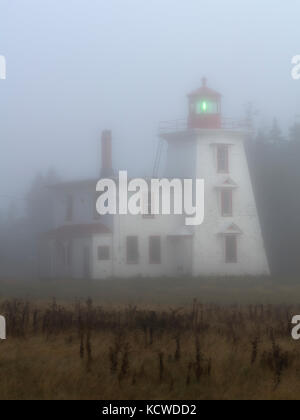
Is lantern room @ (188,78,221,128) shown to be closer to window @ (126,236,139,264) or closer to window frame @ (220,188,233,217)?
window frame @ (220,188,233,217)

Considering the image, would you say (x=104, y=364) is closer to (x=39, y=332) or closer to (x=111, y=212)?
(x=39, y=332)

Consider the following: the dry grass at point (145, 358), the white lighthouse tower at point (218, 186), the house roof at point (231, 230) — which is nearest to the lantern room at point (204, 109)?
the white lighthouse tower at point (218, 186)

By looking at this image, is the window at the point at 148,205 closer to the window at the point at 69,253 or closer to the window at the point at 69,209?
the window at the point at 69,253

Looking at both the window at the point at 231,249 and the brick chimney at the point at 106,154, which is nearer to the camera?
the window at the point at 231,249

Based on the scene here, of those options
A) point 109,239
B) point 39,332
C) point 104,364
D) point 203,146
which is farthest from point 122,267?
point 104,364

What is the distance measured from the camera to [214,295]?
31.0m

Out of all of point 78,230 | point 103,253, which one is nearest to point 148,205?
point 103,253

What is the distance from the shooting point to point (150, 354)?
1533 centimetres

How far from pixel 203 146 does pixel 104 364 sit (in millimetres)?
30911

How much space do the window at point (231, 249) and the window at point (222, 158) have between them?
3547 millimetres

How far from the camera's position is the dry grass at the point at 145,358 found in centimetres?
1284

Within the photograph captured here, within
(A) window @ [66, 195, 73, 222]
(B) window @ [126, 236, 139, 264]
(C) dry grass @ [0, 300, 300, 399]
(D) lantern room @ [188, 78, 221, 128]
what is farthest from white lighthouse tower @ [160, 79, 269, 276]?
(C) dry grass @ [0, 300, 300, 399]

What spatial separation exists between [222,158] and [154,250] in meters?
6.08

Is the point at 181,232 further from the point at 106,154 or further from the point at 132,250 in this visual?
the point at 106,154
